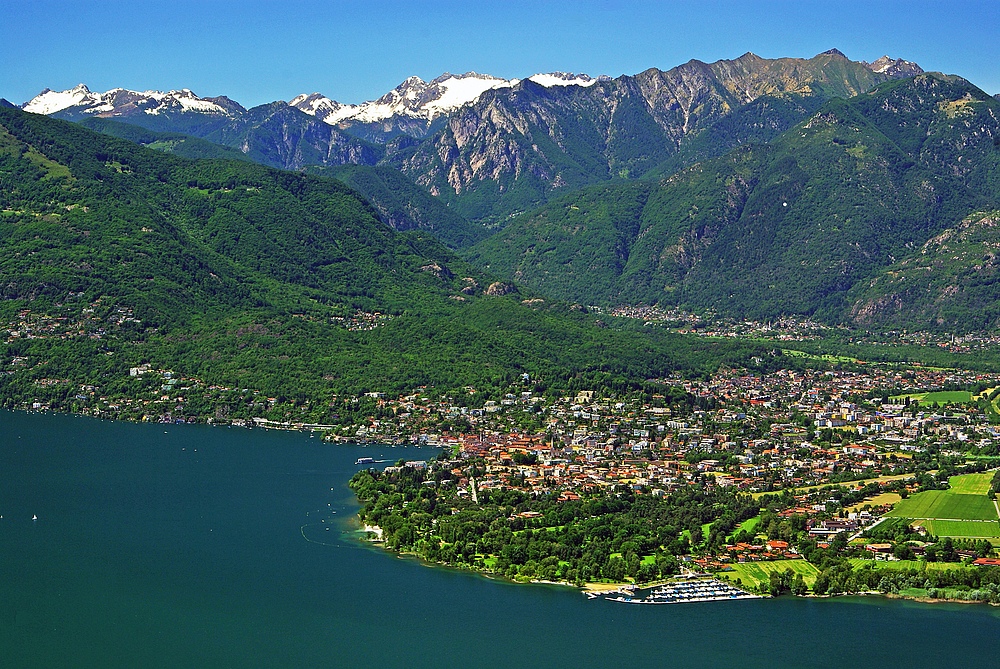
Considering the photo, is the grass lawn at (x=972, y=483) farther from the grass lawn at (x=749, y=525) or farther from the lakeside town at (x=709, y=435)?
the grass lawn at (x=749, y=525)

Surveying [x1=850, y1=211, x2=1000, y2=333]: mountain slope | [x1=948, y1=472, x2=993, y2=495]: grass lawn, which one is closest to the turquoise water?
[x1=948, y1=472, x2=993, y2=495]: grass lawn

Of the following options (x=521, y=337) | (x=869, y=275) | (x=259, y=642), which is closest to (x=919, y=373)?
(x=521, y=337)

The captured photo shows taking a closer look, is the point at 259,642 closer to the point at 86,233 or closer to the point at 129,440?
the point at 129,440

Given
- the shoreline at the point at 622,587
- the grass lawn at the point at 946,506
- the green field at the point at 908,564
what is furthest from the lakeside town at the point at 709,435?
the grass lawn at the point at 946,506

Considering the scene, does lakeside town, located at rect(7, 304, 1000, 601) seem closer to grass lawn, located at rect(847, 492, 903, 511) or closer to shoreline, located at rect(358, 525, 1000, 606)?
grass lawn, located at rect(847, 492, 903, 511)

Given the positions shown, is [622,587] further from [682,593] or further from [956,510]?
[956,510]
